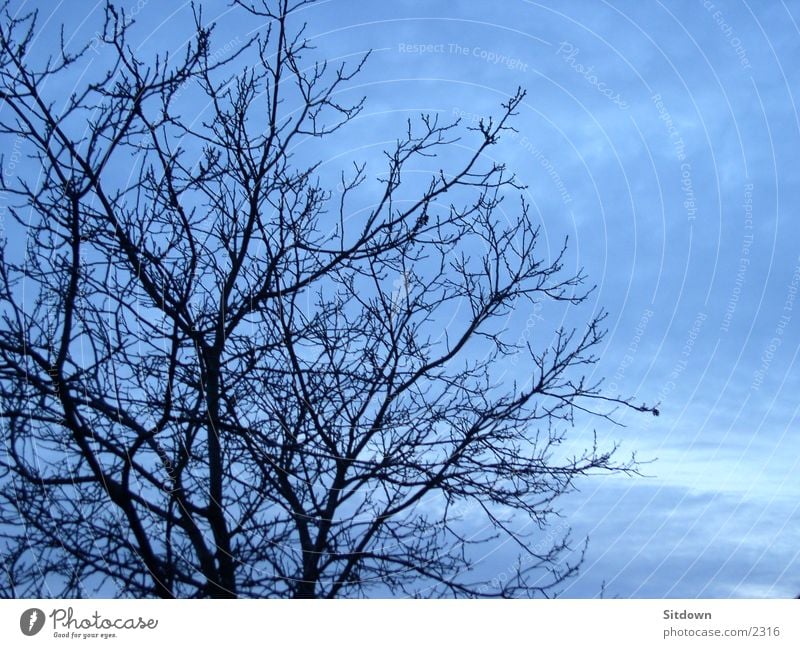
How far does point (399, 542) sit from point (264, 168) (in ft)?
5.10

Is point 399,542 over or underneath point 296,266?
underneath

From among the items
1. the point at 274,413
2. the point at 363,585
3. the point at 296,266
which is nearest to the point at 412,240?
the point at 296,266

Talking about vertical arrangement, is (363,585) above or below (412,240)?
below

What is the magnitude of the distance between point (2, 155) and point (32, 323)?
0.63m

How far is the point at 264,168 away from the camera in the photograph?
3.36 metres

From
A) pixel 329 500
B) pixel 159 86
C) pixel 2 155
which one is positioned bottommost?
pixel 329 500
